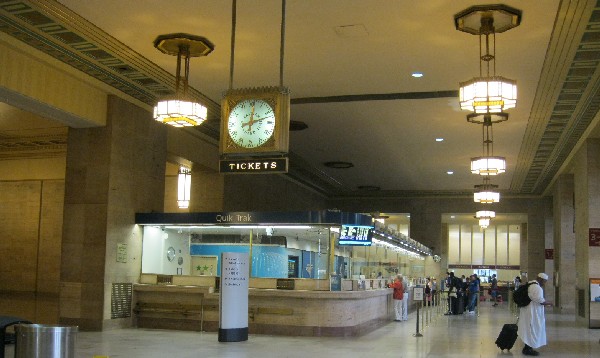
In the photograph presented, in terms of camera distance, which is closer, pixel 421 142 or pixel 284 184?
pixel 421 142

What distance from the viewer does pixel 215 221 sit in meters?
15.1

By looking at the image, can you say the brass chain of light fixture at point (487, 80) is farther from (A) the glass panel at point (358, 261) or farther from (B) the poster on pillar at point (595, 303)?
(B) the poster on pillar at point (595, 303)

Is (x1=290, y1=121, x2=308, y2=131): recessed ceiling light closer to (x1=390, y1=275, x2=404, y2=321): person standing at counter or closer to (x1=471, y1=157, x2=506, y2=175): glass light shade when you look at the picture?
(x1=471, y1=157, x2=506, y2=175): glass light shade

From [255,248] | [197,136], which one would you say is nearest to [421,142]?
[197,136]

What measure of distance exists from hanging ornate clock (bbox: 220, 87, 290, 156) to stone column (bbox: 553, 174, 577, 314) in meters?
18.7

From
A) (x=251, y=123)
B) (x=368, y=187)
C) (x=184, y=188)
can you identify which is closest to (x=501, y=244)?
(x=368, y=187)

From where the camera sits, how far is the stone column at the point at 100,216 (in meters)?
14.1

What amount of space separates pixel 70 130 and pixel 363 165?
12441mm

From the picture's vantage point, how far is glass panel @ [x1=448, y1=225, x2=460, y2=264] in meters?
45.0

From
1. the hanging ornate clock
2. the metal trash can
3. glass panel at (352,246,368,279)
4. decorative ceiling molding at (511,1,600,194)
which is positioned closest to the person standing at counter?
glass panel at (352,246,368,279)

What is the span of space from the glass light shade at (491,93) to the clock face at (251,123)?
11.4 ft

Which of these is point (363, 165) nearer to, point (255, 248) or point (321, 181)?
point (321, 181)

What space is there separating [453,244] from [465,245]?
78 cm

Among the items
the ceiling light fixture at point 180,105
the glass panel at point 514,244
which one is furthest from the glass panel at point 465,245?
the ceiling light fixture at point 180,105
